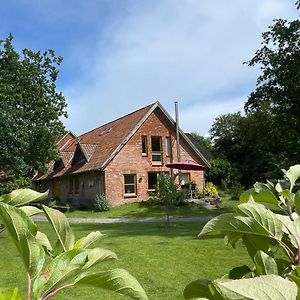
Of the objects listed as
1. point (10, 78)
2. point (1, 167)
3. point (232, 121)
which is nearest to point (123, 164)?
point (1, 167)

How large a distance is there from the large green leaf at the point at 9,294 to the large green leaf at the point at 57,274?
1.3 inches

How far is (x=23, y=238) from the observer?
717 mm

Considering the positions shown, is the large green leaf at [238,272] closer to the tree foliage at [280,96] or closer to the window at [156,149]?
the tree foliage at [280,96]

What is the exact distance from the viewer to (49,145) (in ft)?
104

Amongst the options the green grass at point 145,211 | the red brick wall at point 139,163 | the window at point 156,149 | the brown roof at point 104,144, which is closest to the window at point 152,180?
the red brick wall at point 139,163

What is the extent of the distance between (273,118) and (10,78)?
18866 millimetres

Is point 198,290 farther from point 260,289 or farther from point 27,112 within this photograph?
point 27,112

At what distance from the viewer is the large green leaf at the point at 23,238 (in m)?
0.72

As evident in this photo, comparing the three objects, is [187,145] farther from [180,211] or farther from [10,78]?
[10,78]

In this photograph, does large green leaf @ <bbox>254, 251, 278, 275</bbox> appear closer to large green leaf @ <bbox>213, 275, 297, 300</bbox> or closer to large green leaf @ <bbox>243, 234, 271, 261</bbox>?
large green leaf @ <bbox>243, 234, 271, 261</bbox>

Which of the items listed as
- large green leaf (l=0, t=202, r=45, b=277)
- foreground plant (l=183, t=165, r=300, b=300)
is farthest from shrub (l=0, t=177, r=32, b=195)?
large green leaf (l=0, t=202, r=45, b=277)

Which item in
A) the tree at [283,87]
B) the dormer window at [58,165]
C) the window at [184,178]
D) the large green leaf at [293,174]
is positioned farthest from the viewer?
the dormer window at [58,165]

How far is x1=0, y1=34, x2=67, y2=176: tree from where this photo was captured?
94.6ft

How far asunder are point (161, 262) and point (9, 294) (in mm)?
9150
